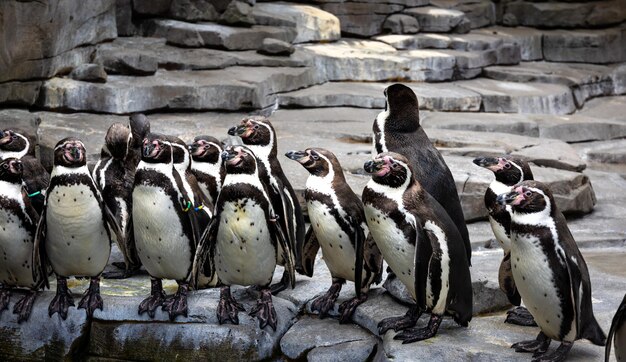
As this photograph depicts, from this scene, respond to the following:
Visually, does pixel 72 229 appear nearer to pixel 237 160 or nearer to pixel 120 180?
pixel 120 180

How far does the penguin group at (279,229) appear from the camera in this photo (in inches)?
174

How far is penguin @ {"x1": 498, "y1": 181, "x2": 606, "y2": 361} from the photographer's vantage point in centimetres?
434

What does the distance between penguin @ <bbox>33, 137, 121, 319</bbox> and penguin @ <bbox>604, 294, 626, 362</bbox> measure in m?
2.36

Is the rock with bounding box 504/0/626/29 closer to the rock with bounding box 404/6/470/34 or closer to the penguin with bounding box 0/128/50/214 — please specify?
the rock with bounding box 404/6/470/34

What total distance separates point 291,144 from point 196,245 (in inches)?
134

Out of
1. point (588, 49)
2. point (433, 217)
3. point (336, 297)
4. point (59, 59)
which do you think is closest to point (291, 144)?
point (59, 59)

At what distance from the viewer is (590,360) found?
442 cm

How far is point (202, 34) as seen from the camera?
11.0 meters

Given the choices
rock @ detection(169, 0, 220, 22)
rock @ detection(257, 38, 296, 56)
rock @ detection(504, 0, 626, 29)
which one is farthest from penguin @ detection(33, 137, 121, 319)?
rock @ detection(504, 0, 626, 29)

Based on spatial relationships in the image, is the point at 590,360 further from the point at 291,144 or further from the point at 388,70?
the point at 388,70

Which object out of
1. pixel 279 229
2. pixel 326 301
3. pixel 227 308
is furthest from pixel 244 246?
pixel 326 301

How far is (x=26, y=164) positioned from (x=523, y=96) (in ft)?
23.5

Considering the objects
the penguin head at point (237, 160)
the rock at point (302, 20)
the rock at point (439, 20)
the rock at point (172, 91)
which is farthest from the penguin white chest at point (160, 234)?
the rock at point (439, 20)

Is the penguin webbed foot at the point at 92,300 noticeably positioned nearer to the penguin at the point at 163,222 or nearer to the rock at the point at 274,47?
the penguin at the point at 163,222
